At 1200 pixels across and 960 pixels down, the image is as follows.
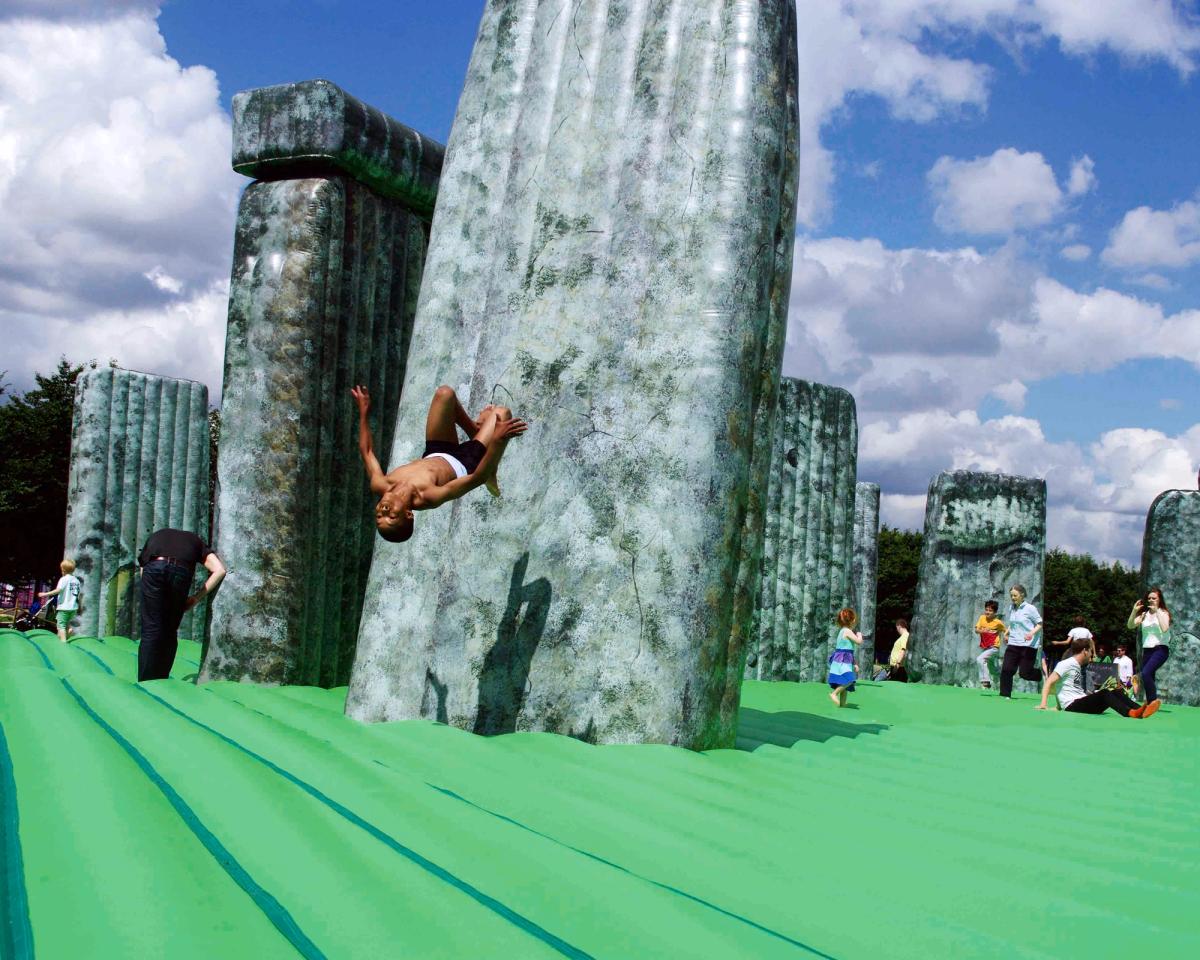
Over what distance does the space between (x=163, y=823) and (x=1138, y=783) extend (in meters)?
4.19

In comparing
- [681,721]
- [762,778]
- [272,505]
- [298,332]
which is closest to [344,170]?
[298,332]

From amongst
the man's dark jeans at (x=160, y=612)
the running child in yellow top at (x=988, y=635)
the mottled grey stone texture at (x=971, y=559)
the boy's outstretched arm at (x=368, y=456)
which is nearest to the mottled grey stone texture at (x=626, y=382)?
the boy's outstretched arm at (x=368, y=456)

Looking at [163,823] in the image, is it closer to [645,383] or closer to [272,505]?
[645,383]

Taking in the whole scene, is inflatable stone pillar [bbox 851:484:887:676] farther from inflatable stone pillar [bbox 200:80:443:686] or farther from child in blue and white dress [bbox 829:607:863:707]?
inflatable stone pillar [bbox 200:80:443:686]

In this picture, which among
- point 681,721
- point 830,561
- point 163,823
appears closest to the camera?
point 163,823

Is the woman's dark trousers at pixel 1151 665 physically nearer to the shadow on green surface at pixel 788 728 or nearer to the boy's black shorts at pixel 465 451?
the shadow on green surface at pixel 788 728

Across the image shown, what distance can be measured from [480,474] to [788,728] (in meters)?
2.39

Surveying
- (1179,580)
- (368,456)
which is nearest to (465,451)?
(368,456)

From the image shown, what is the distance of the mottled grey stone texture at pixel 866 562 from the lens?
1463cm

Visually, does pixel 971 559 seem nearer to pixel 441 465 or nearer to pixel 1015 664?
pixel 1015 664

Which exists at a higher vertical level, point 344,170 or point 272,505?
point 344,170

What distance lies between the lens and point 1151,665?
37.7ft

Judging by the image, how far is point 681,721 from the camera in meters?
4.77

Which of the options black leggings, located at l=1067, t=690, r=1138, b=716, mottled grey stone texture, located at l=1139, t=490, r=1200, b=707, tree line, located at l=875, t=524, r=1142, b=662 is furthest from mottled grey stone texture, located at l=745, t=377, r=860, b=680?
tree line, located at l=875, t=524, r=1142, b=662
